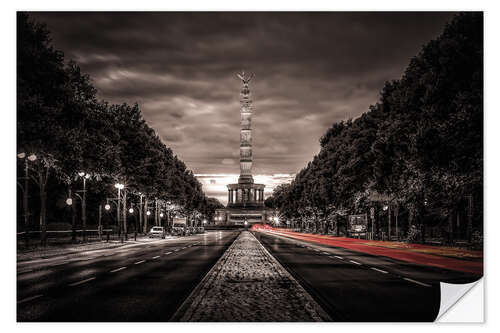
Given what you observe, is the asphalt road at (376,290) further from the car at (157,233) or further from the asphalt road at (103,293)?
the car at (157,233)

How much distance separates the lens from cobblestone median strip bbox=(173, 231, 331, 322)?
35.9 ft

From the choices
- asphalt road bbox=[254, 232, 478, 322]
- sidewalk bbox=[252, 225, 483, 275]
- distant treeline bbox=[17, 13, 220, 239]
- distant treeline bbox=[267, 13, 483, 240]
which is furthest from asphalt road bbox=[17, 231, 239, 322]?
distant treeline bbox=[267, 13, 483, 240]

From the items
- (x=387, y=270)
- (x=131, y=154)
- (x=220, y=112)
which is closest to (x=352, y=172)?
(x=131, y=154)

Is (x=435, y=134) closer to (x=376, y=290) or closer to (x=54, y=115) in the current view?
(x=376, y=290)

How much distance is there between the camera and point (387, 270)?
848 inches

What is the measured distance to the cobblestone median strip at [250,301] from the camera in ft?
35.9

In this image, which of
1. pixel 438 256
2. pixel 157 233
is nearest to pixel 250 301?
pixel 438 256

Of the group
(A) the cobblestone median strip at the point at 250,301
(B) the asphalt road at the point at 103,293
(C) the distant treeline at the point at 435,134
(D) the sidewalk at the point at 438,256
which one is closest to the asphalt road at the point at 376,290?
(A) the cobblestone median strip at the point at 250,301

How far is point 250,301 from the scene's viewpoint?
12.8 metres

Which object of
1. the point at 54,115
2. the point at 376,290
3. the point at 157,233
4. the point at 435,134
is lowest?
the point at 157,233

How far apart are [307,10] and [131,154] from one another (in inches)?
2164

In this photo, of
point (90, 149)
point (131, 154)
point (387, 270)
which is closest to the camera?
point (387, 270)

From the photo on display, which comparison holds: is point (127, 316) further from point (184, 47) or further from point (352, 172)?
point (352, 172)

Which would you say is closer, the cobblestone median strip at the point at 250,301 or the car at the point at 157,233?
the cobblestone median strip at the point at 250,301
